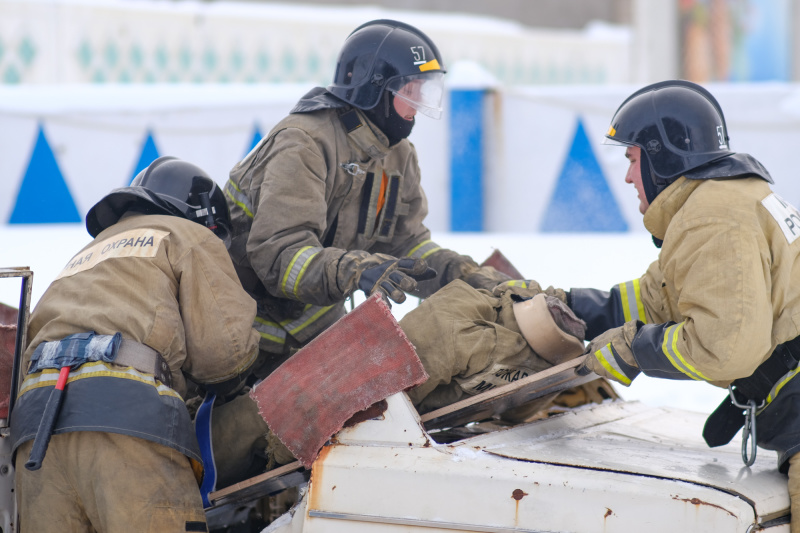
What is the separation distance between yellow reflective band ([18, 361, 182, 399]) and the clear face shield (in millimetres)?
1375

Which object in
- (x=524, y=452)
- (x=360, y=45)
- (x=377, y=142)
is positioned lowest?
(x=524, y=452)

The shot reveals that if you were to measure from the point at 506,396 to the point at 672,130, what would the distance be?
35.1 inches

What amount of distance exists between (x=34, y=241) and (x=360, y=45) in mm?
4835

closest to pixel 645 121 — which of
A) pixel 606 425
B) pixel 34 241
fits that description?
pixel 606 425

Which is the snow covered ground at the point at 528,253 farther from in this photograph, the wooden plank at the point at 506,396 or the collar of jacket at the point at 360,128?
the wooden plank at the point at 506,396

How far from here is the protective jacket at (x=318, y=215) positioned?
2930 millimetres

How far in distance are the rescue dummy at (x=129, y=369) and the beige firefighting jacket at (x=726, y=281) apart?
4.12ft

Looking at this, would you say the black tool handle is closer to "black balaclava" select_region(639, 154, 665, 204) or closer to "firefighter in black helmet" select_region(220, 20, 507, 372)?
"firefighter in black helmet" select_region(220, 20, 507, 372)

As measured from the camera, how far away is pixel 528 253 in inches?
283

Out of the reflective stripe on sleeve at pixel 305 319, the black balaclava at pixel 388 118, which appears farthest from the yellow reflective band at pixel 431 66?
the reflective stripe on sleeve at pixel 305 319

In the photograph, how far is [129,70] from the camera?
11.5m

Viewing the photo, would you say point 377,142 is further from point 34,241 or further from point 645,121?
point 34,241

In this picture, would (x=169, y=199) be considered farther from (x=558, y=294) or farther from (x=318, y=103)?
(x=558, y=294)

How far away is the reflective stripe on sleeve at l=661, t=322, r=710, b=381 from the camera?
7.39ft
